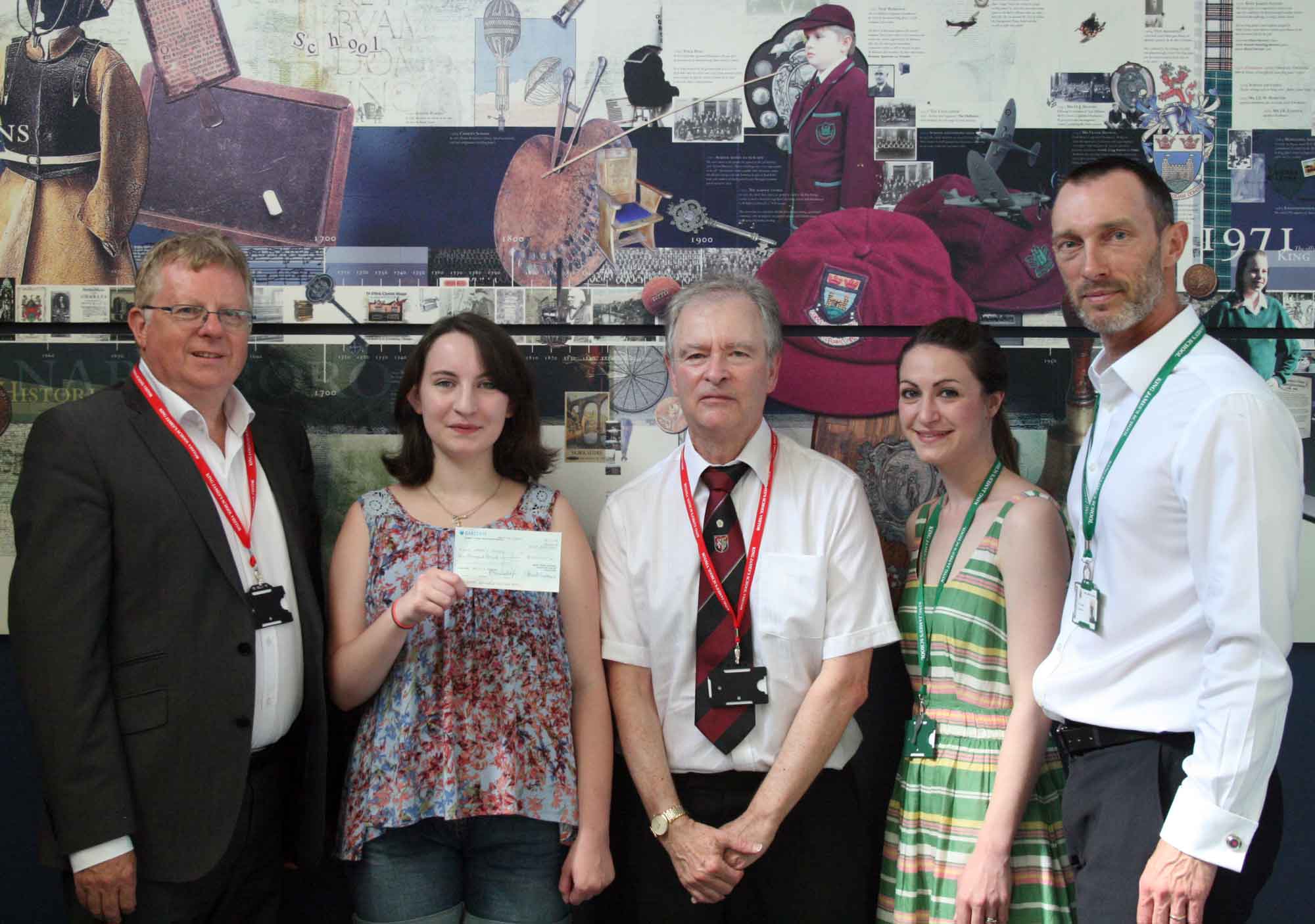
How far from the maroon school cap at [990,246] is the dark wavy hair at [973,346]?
230 mm

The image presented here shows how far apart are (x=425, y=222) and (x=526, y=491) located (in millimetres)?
817

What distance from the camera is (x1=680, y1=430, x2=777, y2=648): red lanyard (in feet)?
7.57

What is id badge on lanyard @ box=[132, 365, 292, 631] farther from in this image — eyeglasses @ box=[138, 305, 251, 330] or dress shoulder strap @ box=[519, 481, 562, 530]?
dress shoulder strap @ box=[519, 481, 562, 530]

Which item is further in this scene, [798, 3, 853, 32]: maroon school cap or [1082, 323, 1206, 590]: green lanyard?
[798, 3, 853, 32]: maroon school cap

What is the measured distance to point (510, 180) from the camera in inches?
106

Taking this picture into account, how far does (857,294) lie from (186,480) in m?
1.69

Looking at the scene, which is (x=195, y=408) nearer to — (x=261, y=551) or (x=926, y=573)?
(x=261, y=551)

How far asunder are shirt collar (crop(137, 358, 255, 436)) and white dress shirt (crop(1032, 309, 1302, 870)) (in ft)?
6.03

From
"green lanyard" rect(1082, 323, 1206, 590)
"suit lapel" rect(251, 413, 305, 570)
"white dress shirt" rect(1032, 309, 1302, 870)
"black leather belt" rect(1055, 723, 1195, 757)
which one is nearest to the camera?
"white dress shirt" rect(1032, 309, 1302, 870)

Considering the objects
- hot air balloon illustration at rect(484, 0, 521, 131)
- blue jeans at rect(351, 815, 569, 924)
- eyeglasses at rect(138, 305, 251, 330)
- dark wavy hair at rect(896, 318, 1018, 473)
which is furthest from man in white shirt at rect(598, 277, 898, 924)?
eyeglasses at rect(138, 305, 251, 330)

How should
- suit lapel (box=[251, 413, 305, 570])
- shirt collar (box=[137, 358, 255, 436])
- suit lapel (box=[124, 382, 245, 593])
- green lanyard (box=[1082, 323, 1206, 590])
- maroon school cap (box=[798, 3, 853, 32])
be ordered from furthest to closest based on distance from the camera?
maroon school cap (box=[798, 3, 853, 32])
suit lapel (box=[251, 413, 305, 570])
shirt collar (box=[137, 358, 255, 436])
suit lapel (box=[124, 382, 245, 593])
green lanyard (box=[1082, 323, 1206, 590])

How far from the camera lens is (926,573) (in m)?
2.37

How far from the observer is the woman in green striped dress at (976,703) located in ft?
6.98

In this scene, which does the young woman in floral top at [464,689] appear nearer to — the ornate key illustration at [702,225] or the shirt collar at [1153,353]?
the ornate key illustration at [702,225]
